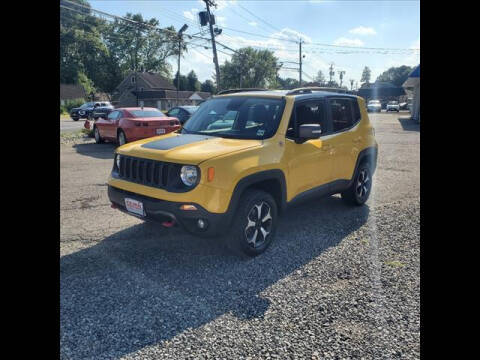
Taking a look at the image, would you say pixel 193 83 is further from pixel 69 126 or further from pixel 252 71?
pixel 69 126

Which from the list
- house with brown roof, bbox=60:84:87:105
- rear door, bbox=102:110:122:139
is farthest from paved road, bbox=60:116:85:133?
house with brown roof, bbox=60:84:87:105

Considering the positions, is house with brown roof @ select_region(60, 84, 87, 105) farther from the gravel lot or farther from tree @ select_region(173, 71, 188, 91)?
the gravel lot

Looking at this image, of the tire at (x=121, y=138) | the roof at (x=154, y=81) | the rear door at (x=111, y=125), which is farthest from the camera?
the roof at (x=154, y=81)

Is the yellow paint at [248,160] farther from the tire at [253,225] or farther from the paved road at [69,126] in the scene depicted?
the paved road at [69,126]

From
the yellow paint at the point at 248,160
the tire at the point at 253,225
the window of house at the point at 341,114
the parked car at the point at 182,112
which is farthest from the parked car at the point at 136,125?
the tire at the point at 253,225

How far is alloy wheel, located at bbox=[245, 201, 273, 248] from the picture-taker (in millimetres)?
4105

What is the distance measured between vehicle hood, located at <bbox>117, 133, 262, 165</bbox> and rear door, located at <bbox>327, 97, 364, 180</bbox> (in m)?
1.63

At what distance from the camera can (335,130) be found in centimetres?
539

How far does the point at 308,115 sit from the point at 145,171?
89.9 inches

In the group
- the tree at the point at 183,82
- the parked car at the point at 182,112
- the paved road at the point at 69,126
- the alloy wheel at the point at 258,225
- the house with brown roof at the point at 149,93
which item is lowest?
the alloy wheel at the point at 258,225

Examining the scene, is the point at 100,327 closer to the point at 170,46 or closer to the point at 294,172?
the point at 294,172

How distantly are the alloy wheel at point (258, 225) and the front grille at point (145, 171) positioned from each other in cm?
101

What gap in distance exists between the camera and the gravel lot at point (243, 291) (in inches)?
106
